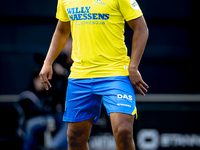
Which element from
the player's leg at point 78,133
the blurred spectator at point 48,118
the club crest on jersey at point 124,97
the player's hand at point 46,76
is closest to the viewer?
the club crest on jersey at point 124,97

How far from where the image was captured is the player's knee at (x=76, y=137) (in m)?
3.19

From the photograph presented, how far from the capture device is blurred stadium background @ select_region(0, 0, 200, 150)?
5715 millimetres

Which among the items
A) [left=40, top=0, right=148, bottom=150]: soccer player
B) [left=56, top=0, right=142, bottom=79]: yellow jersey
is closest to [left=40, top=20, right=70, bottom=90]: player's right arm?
[left=40, top=0, right=148, bottom=150]: soccer player

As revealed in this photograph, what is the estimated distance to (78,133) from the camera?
10.4ft

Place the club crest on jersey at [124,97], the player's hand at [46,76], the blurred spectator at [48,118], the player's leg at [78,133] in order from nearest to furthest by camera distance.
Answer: the club crest on jersey at [124,97]
the player's leg at [78,133]
the player's hand at [46,76]
the blurred spectator at [48,118]

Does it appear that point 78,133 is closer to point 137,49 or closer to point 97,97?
point 97,97

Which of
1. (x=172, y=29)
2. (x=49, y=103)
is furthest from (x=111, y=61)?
(x=172, y=29)

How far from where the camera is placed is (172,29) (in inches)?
254

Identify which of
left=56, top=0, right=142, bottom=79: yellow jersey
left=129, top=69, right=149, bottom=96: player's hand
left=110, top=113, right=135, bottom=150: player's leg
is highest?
left=56, top=0, right=142, bottom=79: yellow jersey

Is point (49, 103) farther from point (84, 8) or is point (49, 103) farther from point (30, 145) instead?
point (84, 8)

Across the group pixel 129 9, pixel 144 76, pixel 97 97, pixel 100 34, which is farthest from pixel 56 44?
pixel 144 76

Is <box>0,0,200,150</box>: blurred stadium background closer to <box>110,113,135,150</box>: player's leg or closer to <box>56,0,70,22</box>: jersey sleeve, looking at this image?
<box>56,0,70,22</box>: jersey sleeve

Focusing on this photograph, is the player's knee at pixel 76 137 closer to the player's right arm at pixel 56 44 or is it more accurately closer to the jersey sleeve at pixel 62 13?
the player's right arm at pixel 56 44

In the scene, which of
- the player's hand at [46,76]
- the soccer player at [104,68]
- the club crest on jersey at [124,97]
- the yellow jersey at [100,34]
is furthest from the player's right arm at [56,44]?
the club crest on jersey at [124,97]
